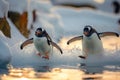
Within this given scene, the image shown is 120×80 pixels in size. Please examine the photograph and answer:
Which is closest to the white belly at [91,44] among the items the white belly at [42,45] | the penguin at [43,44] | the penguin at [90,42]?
the penguin at [90,42]

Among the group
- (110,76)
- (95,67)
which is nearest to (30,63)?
(95,67)

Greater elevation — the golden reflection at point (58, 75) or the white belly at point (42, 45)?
the white belly at point (42, 45)

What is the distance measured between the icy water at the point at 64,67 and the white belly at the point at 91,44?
184 millimetres

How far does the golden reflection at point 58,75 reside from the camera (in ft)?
41.1

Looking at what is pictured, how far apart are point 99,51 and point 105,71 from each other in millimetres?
2593

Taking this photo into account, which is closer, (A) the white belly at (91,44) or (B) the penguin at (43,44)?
(B) the penguin at (43,44)

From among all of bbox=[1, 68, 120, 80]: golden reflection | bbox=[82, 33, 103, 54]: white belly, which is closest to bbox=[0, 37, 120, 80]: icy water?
bbox=[1, 68, 120, 80]: golden reflection

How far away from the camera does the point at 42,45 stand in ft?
52.8

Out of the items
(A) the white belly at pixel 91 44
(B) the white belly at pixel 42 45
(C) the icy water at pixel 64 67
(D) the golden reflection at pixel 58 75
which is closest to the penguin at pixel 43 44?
(B) the white belly at pixel 42 45

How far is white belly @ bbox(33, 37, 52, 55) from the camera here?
52.7ft

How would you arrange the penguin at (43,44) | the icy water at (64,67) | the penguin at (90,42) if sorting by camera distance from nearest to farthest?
1. the icy water at (64,67)
2. the penguin at (43,44)
3. the penguin at (90,42)

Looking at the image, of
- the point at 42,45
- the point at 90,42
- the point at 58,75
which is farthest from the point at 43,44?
the point at 58,75

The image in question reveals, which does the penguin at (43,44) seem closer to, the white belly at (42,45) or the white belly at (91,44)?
the white belly at (42,45)

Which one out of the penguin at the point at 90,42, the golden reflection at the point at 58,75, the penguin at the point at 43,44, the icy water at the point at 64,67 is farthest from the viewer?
the penguin at the point at 90,42
